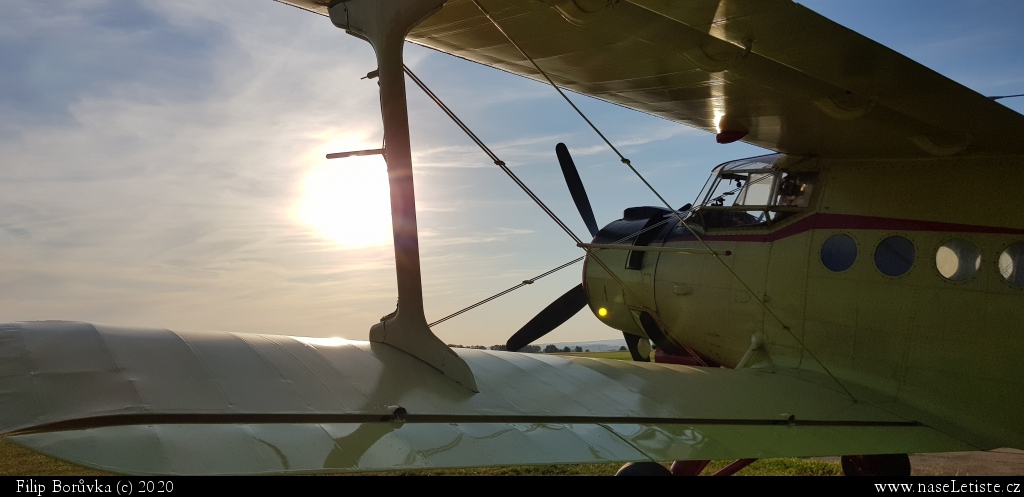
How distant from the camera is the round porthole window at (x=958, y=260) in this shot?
199 inches

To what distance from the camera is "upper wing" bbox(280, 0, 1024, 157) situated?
3801mm

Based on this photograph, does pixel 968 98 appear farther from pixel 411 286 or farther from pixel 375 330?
pixel 375 330

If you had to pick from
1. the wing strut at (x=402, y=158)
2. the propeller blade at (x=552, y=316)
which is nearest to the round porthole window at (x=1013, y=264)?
the wing strut at (x=402, y=158)

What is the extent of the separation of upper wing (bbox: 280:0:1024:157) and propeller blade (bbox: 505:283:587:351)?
307 centimetres

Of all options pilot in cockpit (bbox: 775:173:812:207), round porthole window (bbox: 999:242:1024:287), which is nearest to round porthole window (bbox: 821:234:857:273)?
pilot in cockpit (bbox: 775:173:812:207)

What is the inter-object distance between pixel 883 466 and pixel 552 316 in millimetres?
3681

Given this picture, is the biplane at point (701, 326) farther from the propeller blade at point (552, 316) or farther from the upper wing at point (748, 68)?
the propeller blade at point (552, 316)

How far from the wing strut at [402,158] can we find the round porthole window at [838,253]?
325 cm

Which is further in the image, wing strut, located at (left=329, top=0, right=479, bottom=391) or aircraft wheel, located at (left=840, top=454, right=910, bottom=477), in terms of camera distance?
aircraft wheel, located at (left=840, top=454, right=910, bottom=477)

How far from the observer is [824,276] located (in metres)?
5.81

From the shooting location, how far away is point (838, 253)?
227 inches

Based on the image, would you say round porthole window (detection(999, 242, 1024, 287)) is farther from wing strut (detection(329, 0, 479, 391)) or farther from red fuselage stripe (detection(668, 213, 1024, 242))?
Result: wing strut (detection(329, 0, 479, 391))

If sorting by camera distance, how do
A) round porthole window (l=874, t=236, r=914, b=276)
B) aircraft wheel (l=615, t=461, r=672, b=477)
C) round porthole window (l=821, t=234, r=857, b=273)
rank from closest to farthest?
aircraft wheel (l=615, t=461, r=672, b=477), round porthole window (l=874, t=236, r=914, b=276), round porthole window (l=821, t=234, r=857, b=273)

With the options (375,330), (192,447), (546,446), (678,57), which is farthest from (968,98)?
(192,447)
